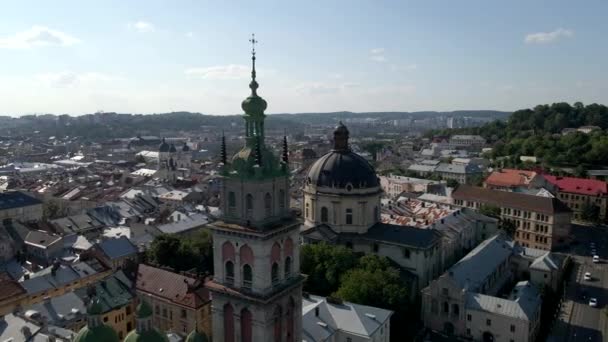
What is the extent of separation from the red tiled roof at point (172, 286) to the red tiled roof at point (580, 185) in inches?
3716

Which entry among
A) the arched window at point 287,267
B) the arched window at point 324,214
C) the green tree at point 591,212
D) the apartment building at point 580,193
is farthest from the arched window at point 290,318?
the apartment building at point 580,193

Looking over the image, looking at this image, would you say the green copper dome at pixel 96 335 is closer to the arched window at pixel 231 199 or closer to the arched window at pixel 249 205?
the arched window at pixel 231 199

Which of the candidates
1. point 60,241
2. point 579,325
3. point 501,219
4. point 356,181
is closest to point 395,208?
point 501,219

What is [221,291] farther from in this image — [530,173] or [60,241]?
[530,173]

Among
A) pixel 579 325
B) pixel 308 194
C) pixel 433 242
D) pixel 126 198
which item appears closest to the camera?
pixel 579 325

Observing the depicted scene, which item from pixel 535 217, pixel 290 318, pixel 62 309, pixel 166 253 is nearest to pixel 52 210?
pixel 166 253

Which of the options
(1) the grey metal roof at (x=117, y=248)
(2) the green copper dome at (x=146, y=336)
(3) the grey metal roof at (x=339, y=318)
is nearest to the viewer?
(2) the green copper dome at (x=146, y=336)

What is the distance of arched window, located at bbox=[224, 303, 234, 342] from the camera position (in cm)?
3278

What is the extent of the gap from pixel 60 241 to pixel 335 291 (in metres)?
45.3

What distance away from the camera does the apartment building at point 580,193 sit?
112188 millimetres

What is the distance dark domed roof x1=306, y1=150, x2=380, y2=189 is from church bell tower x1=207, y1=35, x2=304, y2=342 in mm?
39850

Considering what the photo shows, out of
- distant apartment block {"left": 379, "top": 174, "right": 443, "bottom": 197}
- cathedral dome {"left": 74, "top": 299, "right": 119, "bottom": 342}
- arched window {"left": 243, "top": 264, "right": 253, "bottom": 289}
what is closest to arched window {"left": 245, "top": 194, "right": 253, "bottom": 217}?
arched window {"left": 243, "top": 264, "right": 253, "bottom": 289}

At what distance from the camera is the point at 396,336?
185ft

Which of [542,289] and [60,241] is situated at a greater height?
[60,241]
